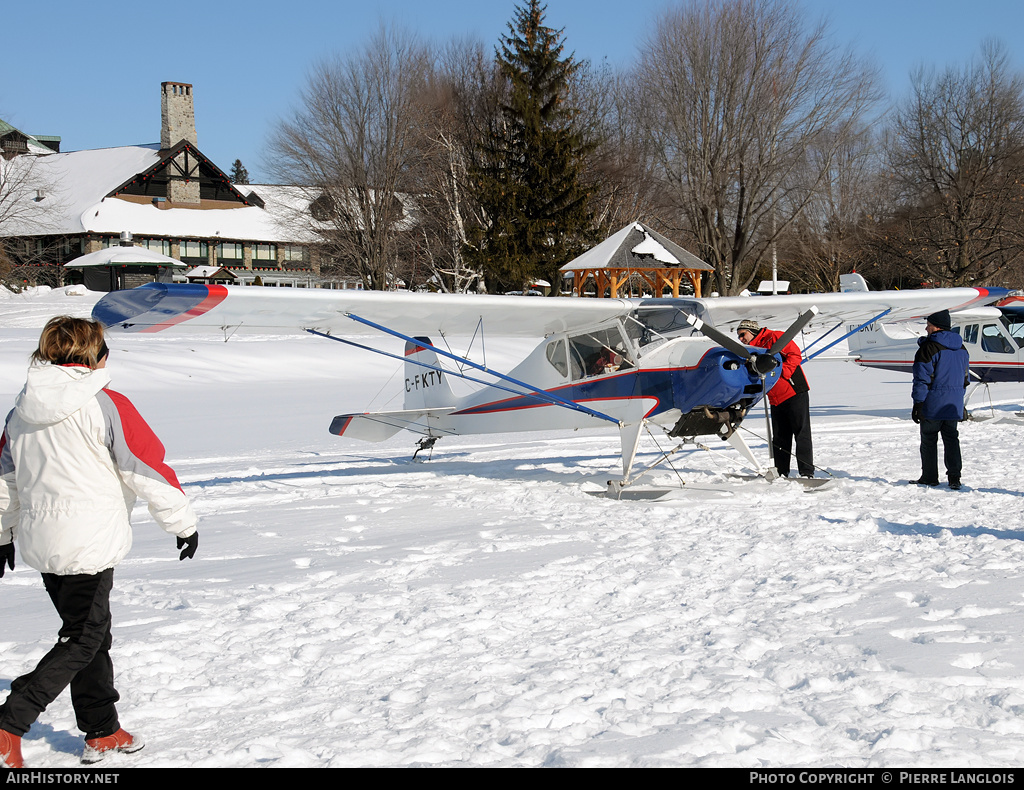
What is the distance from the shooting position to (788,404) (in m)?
8.43

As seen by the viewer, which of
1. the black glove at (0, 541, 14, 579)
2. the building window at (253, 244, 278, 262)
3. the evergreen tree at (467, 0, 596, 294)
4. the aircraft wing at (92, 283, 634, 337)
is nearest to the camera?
the black glove at (0, 541, 14, 579)

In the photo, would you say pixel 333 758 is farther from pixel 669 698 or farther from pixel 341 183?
pixel 341 183

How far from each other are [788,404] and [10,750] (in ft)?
24.3

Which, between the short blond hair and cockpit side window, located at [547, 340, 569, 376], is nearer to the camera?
the short blond hair

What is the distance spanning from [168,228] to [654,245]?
34.9 m

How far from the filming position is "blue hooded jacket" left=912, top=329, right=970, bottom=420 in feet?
25.9

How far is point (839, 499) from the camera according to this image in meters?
7.37

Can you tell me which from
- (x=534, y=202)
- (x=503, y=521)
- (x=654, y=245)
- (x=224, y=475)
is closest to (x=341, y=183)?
(x=534, y=202)

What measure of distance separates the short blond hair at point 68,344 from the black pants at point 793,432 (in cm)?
702

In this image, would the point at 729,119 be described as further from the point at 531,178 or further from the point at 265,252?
the point at 265,252

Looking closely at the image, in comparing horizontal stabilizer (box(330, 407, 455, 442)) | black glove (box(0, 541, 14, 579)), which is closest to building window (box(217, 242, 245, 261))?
horizontal stabilizer (box(330, 407, 455, 442))

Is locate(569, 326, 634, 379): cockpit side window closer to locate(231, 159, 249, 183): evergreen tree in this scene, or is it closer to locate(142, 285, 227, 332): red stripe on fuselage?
locate(142, 285, 227, 332): red stripe on fuselage

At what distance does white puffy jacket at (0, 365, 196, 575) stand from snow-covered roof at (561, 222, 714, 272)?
25.5 meters

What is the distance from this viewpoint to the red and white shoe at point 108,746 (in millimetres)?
2912
